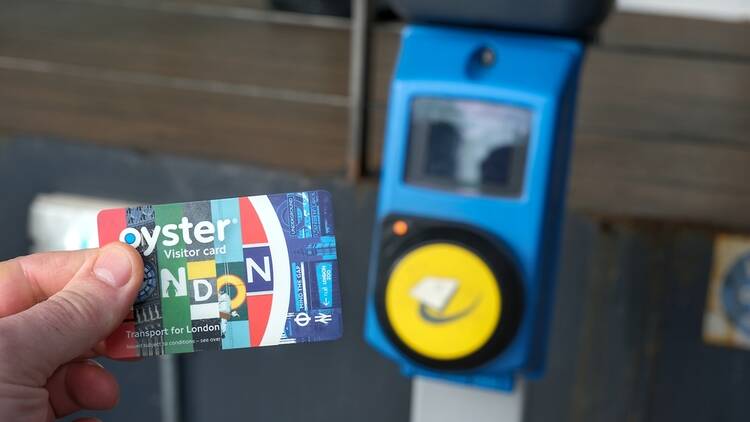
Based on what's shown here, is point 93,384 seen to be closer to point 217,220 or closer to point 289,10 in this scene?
point 217,220

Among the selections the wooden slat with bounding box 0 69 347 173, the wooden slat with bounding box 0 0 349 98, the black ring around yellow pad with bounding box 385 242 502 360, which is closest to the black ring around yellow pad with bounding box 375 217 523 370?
the black ring around yellow pad with bounding box 385 242 502 360

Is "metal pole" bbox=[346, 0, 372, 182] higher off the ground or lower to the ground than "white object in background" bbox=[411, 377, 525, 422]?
higher

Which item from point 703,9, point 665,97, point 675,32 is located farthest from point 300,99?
point 703,9

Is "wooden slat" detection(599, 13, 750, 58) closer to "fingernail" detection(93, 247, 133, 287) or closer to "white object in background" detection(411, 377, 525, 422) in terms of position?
"white object in background" detection(411, 377, 525, 422)

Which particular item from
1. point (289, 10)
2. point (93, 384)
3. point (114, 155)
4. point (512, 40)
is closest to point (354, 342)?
point (114, 155)

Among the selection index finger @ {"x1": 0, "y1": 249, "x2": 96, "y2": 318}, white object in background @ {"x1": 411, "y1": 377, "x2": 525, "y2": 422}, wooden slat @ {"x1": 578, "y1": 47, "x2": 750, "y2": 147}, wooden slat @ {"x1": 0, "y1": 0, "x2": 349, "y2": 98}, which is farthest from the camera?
wooden slat @ {"x1": 0, "y1": 0, "x2": 349, "y2": 98}

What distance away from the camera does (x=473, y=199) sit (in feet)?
4.47

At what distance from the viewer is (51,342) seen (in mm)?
872

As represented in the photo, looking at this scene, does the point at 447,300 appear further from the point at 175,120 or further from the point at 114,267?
→ the point at 175,120

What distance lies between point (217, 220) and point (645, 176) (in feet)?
4.78

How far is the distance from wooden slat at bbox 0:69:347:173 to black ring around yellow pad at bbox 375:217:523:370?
2.53 ft

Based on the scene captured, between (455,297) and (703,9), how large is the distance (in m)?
2.89

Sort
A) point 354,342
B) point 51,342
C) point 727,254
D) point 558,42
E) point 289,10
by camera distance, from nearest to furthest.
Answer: point 51,342
point 558,42
point 727,254
point 354,342
point 289,10

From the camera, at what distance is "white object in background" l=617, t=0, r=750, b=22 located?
3693 millimetres
